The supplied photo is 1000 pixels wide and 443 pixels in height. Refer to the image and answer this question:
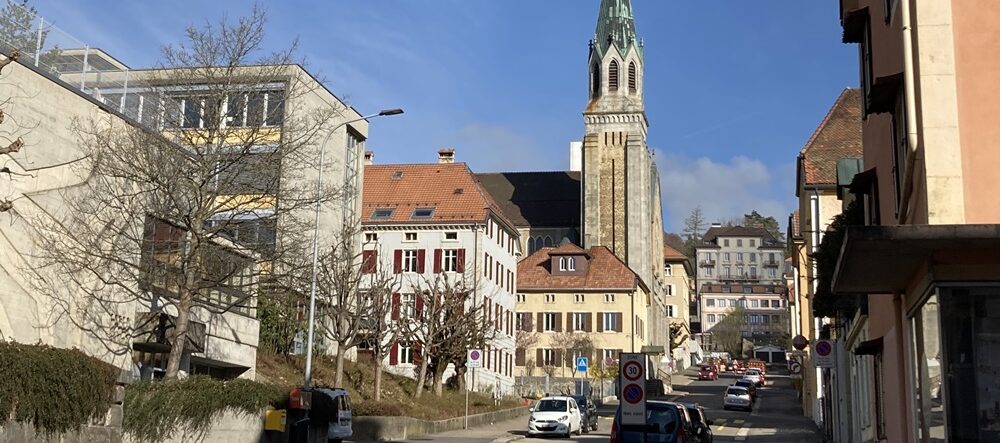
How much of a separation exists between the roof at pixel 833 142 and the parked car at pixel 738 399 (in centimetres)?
1790

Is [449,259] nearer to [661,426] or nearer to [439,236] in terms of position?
[439,236]

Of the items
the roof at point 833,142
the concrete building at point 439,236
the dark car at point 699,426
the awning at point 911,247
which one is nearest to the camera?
the awning at point 911,247

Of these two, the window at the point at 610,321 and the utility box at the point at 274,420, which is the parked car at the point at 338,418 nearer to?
the utility box at the point at 274,420

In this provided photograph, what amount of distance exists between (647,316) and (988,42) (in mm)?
84125

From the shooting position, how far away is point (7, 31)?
79.9 feet

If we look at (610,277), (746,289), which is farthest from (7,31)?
(746,289)

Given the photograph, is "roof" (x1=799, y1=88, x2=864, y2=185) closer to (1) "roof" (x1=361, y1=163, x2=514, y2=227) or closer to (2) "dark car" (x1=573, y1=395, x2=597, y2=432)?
(2) "dark car" (x1=573, y1=395, x2=597, y2=432)

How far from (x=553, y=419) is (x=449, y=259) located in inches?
1035

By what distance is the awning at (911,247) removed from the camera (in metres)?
10.2

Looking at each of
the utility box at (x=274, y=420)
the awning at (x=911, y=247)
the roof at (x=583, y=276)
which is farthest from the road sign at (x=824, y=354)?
the roof at (x=583, y=276)

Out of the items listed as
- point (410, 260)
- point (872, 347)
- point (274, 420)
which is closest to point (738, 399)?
point (410, 260)

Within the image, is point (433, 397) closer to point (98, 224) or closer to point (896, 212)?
point (98, 224)

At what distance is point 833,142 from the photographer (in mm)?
38438

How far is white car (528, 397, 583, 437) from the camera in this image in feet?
113
